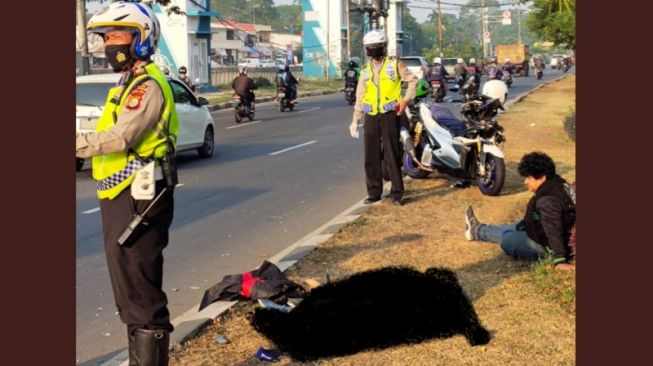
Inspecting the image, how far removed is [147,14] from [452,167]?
7738 mm

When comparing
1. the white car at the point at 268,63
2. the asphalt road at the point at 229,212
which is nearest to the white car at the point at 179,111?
the asphalt road at the point at 229,212

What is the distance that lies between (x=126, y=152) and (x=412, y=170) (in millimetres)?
8535

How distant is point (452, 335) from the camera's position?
18.5 ft

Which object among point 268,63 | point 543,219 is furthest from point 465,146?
point 268,63

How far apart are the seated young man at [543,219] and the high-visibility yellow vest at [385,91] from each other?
2.80 m

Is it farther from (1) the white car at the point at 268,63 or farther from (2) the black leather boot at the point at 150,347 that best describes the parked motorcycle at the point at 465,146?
(1) the white car at the point at 268,63

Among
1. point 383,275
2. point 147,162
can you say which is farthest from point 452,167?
point 147,162

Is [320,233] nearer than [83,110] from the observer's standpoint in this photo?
Yes

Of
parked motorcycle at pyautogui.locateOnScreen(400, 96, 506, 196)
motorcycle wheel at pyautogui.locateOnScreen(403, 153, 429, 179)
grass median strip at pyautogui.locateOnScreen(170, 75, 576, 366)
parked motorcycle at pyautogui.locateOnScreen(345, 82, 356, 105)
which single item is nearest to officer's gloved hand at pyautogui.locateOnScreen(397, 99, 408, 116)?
grass median strip at pyautogui.locateOnScreen(170, 75, 576, 366)

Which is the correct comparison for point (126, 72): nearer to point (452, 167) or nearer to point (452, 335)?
point (452, 335)

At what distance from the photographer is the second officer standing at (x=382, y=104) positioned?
34.1ft

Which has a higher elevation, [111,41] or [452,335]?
[111,41]

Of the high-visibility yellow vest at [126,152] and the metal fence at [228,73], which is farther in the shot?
the metal fence at [228,73]

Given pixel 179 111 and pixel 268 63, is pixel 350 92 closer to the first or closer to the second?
pixel 179 111
